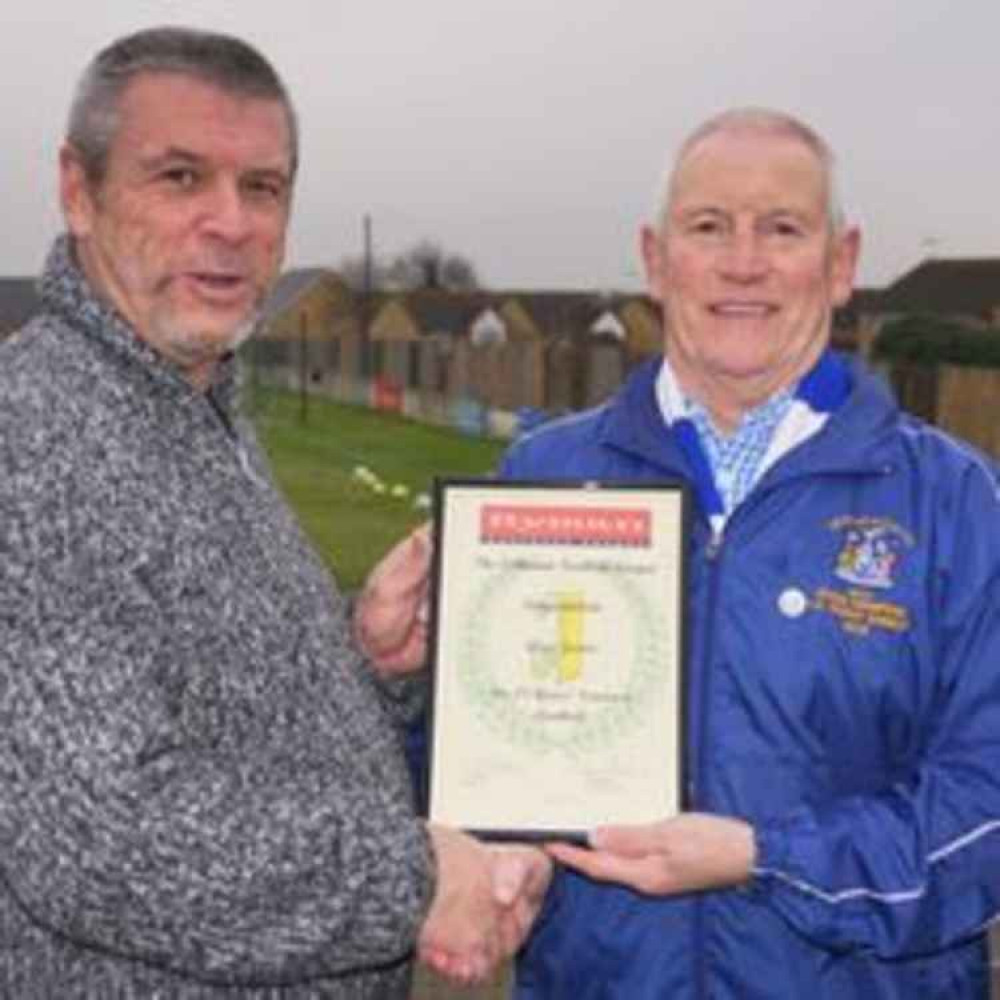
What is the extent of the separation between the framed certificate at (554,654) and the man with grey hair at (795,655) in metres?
0.05

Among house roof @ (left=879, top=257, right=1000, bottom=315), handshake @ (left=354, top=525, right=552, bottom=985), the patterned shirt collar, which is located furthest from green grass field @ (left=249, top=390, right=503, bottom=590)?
house roof @ (left=879, top=257, right=1000, bottom=315)

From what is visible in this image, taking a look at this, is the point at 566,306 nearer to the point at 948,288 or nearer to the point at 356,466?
the point at 948,288

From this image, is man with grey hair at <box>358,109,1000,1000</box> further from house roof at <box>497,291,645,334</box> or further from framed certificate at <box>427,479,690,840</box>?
house roof at <box>497,291,645,334</box>

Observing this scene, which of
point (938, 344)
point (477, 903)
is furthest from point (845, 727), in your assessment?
point (938, 344)

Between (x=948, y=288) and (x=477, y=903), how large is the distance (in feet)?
217

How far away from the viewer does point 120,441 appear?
259cm

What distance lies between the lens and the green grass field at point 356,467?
18.0 meters

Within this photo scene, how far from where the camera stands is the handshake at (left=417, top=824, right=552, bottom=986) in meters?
2.63

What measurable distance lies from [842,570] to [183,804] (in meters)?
1.10

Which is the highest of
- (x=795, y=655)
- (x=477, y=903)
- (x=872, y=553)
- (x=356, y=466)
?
(x=872, y=553)

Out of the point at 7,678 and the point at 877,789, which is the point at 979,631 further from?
the point at 7,678

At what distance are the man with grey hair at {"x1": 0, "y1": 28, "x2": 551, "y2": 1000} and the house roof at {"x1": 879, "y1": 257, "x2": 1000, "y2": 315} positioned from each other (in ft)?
204

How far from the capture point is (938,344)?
102 feet

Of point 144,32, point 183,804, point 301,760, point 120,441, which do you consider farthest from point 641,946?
point 144,32
